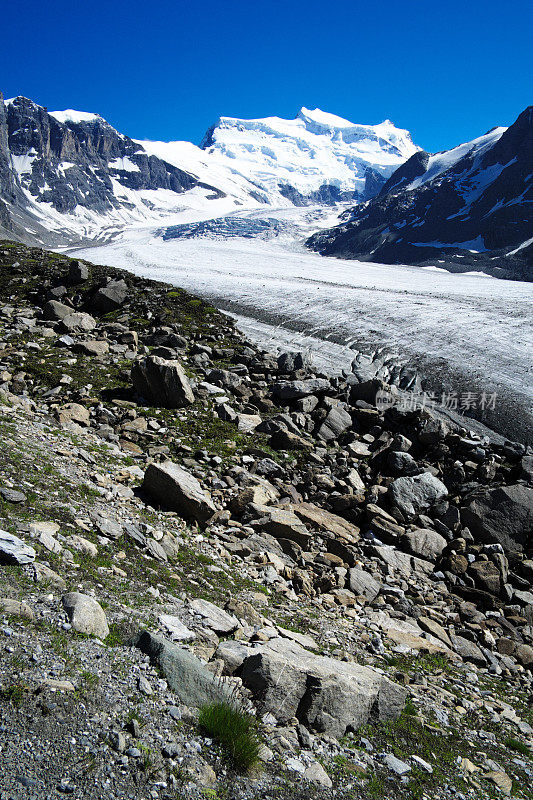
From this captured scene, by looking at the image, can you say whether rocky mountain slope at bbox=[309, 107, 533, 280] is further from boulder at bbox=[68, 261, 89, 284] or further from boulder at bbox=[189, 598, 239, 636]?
boulder at bbox=[189, 598, 239, 636]

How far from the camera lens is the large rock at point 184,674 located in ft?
14.8

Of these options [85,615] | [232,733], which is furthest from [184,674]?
[85,615]

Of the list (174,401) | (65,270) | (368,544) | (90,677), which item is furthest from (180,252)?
(90,677)

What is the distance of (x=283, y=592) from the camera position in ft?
26.6

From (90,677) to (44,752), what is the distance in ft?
2.47

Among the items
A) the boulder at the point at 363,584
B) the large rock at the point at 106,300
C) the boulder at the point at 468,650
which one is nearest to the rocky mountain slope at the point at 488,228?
the large rock at the point at 106,300

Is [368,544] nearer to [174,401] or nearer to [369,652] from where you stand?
[369,652]

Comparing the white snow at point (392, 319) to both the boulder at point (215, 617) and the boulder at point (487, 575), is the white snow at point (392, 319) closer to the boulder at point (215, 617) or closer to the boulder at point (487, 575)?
the boulder at point (487, 575)

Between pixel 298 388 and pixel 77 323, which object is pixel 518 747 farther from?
pixel 77 323

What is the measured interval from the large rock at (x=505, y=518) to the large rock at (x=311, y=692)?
6.87 meters

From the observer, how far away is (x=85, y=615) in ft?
15.6

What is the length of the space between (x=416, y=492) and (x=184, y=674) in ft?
29.3

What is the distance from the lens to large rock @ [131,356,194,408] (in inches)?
559

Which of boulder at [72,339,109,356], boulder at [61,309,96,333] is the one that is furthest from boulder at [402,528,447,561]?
boulder at [61,309,96,333]
